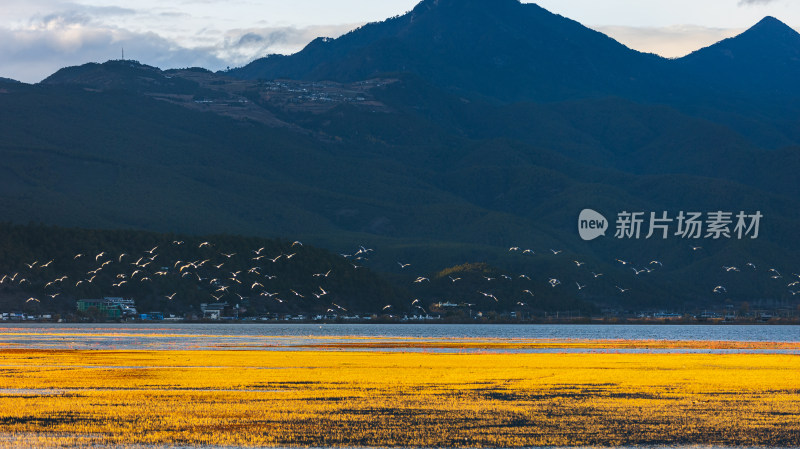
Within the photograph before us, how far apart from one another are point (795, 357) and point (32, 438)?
68.9 meters

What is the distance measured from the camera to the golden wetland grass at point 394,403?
42406 millimetres

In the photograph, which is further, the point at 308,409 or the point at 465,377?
the point at 465,377

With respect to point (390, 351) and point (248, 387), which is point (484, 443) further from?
point (390, 351)

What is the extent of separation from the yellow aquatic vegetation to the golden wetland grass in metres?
0.07

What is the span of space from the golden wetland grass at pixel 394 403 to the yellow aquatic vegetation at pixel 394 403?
7cm

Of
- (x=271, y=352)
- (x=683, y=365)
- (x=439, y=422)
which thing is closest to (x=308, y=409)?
(x=439, y=422)

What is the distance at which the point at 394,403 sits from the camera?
174 feet

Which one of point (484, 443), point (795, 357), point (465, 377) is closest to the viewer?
point (484, 443)

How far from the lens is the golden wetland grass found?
139 feet

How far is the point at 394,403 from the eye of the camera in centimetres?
5303

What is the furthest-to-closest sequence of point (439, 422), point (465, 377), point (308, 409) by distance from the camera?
point (465, 377)
point (308, 409)
point (439, 422)

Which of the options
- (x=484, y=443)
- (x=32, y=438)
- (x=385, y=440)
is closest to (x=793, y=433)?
(x=484, y=443)

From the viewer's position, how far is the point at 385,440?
4169cm

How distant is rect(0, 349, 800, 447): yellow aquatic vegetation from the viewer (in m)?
42.5
